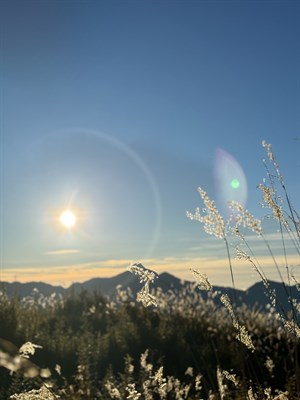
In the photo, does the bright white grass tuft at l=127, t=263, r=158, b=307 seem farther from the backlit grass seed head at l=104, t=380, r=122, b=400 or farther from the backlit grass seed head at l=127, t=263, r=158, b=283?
the backlit grass seed head at l=104, t=380, r=122, b=400

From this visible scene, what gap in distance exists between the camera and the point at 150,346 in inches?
410

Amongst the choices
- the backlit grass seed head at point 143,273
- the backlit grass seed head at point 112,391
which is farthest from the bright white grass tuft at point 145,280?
the backlit grass seed head at point 112,391

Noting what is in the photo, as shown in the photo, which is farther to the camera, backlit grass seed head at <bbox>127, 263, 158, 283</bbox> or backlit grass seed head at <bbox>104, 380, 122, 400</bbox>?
backlit grass seed head at <bbox>104, 380, 122, 400</bbox>

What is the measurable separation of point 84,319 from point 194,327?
2.51 meters

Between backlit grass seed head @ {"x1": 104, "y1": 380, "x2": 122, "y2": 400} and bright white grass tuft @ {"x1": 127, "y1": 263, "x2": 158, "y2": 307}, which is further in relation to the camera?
backlit grass seed head @ {"x1": 104, "y1": 380, "x2": 122, "y2": 400}

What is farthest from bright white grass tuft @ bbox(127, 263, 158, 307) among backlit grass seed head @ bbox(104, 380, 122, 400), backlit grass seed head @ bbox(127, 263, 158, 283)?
backlit grass seed head @ bbox(104, 380, 122, 400)

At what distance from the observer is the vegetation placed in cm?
396

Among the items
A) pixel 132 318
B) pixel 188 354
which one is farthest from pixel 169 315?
pixel 188 354

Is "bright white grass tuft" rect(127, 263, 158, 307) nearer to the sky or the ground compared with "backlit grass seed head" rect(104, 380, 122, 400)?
nearer to the sky

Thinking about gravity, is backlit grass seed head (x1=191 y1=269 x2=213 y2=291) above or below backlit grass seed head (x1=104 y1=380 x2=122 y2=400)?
above

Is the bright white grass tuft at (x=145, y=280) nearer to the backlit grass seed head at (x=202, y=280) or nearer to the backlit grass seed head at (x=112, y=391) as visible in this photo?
the backlit grass seed head at (x=202, y=280)

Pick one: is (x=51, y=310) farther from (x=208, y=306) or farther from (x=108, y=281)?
(x=108, y=281)

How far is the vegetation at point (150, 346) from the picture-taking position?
3.96 meters

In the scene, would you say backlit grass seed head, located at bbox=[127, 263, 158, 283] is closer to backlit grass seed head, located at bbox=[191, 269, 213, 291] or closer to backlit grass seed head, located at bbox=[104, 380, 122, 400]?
backlit grass seed head, located at bbox=[191, 269, 213, 291]
